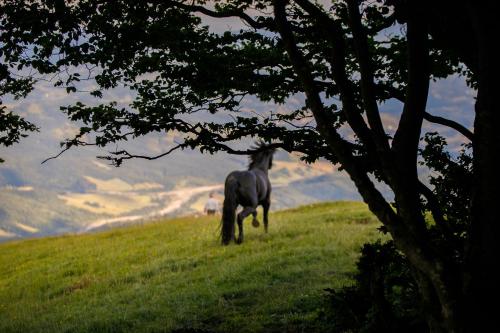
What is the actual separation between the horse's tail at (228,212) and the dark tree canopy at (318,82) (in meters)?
10.7

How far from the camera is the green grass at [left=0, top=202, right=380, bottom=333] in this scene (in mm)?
12531

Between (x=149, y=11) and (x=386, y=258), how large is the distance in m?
5.66

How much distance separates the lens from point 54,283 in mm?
21234

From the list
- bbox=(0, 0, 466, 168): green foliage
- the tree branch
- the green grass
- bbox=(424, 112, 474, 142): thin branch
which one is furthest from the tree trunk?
the green grass

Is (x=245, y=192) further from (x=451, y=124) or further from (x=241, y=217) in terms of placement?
(x=451, y=124)

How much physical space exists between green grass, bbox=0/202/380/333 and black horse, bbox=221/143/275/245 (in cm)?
89

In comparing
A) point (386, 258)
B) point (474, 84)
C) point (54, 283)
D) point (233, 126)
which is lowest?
point (54, 283)

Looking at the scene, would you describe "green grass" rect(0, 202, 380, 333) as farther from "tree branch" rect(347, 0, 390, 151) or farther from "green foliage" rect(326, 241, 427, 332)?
"tree branch" rect(347, 0, 390, 151)

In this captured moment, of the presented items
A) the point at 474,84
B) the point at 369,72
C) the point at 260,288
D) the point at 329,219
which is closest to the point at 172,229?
the point at 329,219

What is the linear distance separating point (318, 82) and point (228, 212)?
12760mm

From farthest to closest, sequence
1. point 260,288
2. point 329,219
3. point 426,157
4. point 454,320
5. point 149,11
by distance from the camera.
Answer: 1. point 329,219
2. point 260,288
3. point 149,11
4. point 426,157
5. point 454,320

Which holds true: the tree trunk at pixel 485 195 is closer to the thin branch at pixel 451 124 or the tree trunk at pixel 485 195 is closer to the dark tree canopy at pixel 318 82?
the dark tree canopy at pixel 318 82

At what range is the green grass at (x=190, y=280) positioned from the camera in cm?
1253

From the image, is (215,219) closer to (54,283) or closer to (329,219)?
(329,219)
